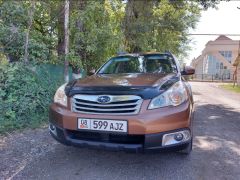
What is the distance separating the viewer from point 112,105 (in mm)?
3361

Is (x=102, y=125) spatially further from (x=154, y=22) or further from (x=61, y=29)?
(x=154, y=22)

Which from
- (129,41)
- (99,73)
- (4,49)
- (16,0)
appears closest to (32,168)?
(99,73)

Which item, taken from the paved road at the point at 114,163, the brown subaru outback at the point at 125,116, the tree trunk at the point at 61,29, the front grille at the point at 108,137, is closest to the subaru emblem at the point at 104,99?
the brown subaru outback at the point at 125,116

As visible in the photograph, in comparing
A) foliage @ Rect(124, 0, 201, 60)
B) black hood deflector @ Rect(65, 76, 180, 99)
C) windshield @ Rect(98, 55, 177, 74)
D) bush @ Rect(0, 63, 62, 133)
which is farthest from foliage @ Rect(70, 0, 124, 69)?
black hood deflector @ Rect(65, 76, 180, 99)

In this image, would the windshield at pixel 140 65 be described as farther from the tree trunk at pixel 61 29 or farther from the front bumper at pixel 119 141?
the tree trunk at pixel 61 29

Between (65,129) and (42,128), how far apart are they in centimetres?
229

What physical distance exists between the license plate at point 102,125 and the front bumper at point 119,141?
111 mm

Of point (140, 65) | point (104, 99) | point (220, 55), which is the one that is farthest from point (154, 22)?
point (220, 55)

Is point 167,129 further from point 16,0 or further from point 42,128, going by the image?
point 16,0

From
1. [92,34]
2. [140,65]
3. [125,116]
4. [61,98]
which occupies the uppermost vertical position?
[92,34]

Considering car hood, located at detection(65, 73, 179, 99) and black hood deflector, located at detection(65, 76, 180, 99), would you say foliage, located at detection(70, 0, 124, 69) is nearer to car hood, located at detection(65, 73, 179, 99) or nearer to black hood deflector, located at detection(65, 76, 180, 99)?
car hood, located at detection(65, 73, 179, 99)

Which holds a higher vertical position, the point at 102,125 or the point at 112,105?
the point at 112,105

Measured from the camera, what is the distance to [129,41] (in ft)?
44.1

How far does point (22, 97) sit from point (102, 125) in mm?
3015
